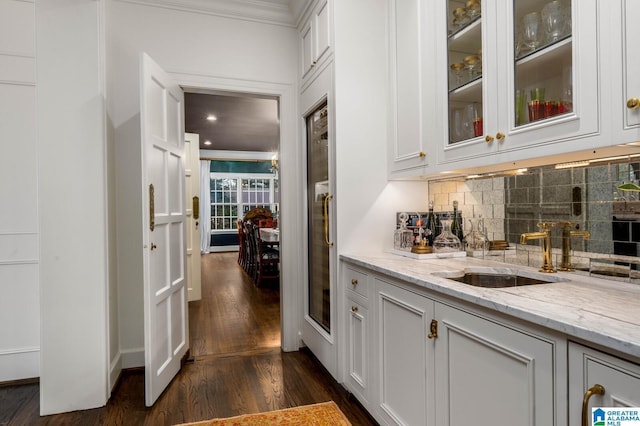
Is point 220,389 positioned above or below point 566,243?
below

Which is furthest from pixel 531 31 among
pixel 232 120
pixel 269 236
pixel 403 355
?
pixel 232 120

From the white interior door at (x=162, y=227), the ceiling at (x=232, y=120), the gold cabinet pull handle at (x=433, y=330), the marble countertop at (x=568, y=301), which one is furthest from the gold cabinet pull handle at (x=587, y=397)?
the ceiling at (x=232, y=120)

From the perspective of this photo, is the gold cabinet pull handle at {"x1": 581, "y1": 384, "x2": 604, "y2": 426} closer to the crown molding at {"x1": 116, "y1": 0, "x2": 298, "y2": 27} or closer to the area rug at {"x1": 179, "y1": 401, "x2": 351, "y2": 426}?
the area rug at {"x1": 179, "y1": 401, "x2": 351, "y2": 426}

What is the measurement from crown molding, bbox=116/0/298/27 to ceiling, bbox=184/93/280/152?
112cm

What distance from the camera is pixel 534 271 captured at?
167 cm

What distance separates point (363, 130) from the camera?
2428 mm

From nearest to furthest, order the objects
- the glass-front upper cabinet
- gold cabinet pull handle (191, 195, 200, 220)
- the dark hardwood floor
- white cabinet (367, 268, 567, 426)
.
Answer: white cabinet (367, 268, 567, 426) → the glass-front upper cabinet → the dark hardwood floor → gold cabinet pull handle (191, 195, 200, 220)

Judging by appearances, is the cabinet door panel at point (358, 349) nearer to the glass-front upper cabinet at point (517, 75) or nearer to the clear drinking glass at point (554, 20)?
the glass-front upper cabinet at point (517, 75)

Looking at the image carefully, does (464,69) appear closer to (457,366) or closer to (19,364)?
(457,366)

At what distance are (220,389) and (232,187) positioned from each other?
338 inches

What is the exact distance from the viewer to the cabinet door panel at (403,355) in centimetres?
157

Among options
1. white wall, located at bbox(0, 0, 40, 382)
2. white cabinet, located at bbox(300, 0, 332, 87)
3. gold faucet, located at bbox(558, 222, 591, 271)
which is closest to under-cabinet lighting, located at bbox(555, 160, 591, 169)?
gold faucet, located at bbox(558, 222, 591, 271)

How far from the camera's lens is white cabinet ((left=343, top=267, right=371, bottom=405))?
2092mm

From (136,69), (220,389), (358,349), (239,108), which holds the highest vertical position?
(239,108)
